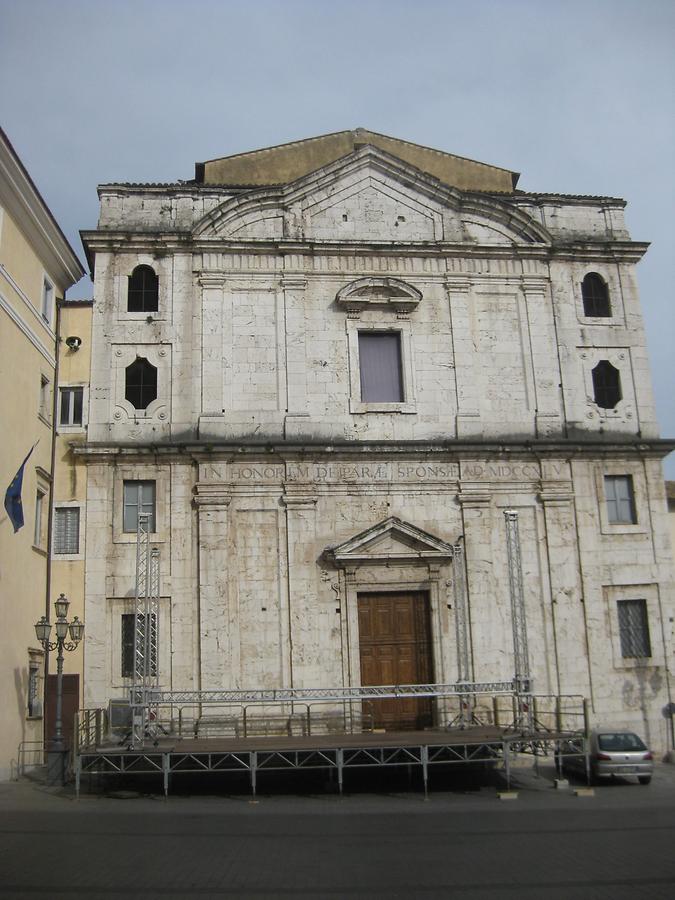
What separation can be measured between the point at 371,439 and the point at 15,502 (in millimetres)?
9435

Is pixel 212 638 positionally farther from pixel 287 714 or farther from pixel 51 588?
pixel 51 588

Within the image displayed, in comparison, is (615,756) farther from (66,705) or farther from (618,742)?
(66,705)

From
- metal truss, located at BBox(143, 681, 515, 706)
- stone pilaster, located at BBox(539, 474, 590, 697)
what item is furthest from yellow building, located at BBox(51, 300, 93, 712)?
stone pilaster, located at BBox(539, 474, 590, 697)

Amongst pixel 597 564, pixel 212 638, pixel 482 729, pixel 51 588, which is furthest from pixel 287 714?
pixel 597 564

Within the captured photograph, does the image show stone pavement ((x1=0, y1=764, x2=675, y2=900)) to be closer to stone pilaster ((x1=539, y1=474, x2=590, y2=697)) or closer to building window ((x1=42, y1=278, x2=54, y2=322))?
stone pilaster ((x1=539, y1=474, x2=590, y2=697))

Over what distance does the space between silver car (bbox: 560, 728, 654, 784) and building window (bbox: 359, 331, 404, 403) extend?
33.6 ft

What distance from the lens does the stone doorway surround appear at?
83.6ft

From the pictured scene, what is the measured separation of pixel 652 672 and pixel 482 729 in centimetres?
603

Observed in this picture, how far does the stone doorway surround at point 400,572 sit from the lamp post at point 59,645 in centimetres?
657

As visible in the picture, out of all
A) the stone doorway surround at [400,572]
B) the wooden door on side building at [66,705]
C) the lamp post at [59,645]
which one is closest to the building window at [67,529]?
the lamp post at [59,645]

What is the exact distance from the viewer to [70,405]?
26.6m

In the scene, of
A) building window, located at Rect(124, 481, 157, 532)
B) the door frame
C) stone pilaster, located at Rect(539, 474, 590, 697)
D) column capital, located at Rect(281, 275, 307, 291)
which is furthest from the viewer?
column capital, located at Rect(281, 275, 307, 291)

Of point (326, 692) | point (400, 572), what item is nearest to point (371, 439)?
point (400, 572)

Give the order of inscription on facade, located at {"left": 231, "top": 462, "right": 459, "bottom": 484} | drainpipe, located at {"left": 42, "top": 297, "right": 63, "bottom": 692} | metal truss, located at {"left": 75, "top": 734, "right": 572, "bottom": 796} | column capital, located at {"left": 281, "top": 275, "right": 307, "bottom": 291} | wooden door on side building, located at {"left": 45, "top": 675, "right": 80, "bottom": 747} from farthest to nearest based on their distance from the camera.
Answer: column capital, located at {"left": 281, "top": 275, "right": 307, "bottom": 291} < inscription on facade, located at {"left": 231, "top": 462, "right": 459, "bottom": 484} < drainpipe, located at {"left": 42, "top": 297, "right": 63, "bottom": 692} < wooden door on side building, located at {"left": 45, "top": 675, "right": 80, "bottom": 747} < metal truss, located at {"left": 75, "top": 734, "right": 572, "bottom": 796}
